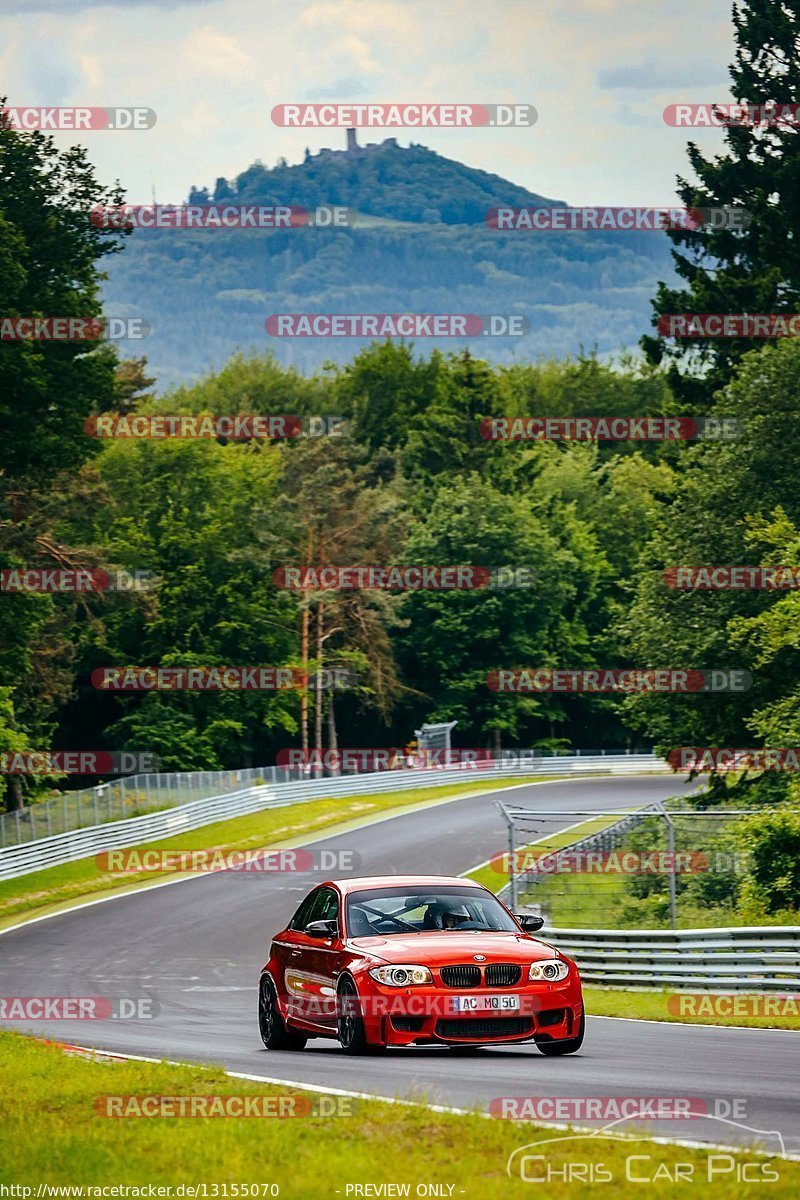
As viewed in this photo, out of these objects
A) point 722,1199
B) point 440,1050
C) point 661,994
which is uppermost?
point 722,1199

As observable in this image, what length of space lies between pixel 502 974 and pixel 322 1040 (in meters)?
4.48

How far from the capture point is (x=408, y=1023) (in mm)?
12664

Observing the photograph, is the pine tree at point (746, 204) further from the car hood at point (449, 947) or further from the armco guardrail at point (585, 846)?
the car hood at point (449, 947)

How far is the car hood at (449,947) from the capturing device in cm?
1271

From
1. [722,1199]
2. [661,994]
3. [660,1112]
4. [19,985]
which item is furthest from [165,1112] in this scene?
[19,985]

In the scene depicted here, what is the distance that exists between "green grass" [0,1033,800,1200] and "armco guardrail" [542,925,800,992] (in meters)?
9.78

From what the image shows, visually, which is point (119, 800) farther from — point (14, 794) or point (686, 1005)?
point (686, 1005)

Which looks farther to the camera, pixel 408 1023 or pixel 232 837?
pixel 232 837

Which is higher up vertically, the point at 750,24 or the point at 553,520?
the point at 750,24

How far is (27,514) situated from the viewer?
2195 inches

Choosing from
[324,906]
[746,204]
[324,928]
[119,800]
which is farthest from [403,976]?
[746,204]

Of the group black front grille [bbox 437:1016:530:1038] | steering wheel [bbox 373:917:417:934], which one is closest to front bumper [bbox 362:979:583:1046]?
black front grille [bbox 437:1016:530:1038]

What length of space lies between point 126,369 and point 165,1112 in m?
83.7

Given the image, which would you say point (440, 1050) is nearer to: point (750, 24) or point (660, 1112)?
point (660, 1112)
